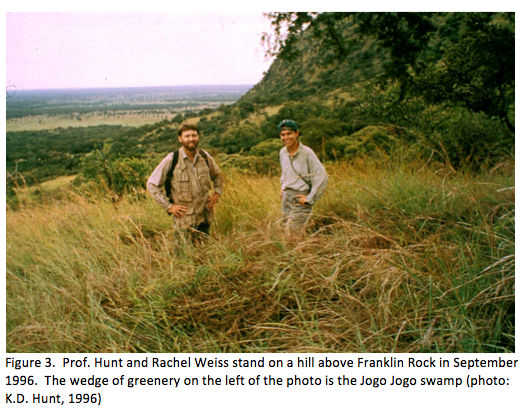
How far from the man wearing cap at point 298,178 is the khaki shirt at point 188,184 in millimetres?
812

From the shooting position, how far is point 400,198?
3977 millimetres

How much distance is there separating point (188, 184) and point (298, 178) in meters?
1.09

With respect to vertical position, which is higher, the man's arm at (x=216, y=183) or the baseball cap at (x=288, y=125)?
the baseball cap at (x=288, y=125)

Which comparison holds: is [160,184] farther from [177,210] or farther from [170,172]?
[177,210]

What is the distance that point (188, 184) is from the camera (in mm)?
3402

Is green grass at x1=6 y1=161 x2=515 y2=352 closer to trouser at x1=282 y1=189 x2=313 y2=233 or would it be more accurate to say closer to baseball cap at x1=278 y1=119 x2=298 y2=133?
trouser at x1=282 y1=189 x2=313 y2=233

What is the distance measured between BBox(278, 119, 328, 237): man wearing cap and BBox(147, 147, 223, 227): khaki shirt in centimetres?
81

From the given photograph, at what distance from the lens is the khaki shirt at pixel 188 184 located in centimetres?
333

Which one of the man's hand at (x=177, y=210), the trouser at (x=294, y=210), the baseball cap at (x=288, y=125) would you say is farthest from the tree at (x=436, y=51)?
the man's hand at (x=177, y=210)

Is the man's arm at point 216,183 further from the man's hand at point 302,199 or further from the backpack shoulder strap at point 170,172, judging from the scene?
the man's hand at point 302,199

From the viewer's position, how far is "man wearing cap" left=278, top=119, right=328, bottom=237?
3.42 meters

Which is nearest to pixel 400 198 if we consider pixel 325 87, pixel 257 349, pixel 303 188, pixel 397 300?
pixel 303 188

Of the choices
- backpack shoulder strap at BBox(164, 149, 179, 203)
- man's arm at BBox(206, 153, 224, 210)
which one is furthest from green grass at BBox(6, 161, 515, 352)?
backpack shoulder strap at BBox(164, 149, 179, 203)
